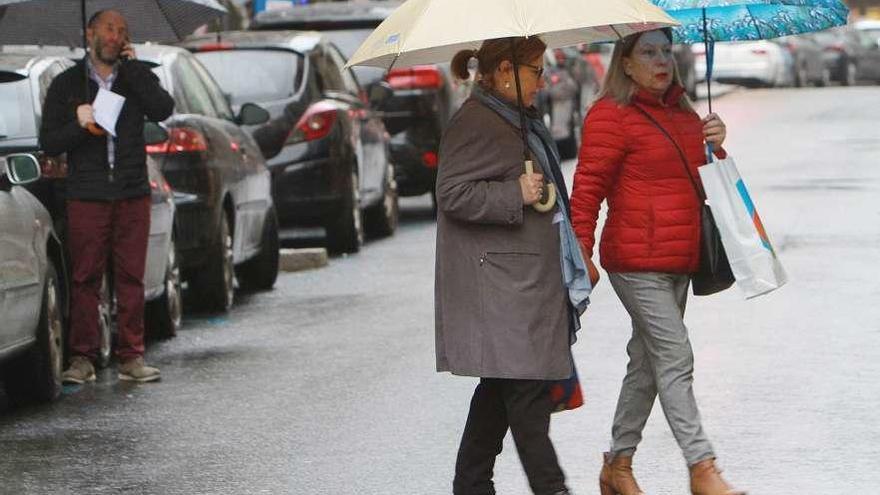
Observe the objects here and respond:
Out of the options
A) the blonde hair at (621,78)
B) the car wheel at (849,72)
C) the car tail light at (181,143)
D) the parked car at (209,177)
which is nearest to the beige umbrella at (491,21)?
the blonde hair at (621,78)

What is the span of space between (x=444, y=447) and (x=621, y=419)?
1306 mm

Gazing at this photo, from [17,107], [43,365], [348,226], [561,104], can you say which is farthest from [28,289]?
[561,104]

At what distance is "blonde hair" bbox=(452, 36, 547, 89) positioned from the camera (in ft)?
21.3

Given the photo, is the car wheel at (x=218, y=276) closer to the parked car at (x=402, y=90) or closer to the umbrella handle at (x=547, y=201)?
the parked car at (x=402, y=90)

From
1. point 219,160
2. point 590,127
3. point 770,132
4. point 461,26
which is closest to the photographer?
point 461,26

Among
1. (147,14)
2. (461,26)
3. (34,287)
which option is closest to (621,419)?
(461,26)

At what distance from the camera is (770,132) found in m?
32.0

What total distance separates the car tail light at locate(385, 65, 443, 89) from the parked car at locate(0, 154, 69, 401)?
342 inches

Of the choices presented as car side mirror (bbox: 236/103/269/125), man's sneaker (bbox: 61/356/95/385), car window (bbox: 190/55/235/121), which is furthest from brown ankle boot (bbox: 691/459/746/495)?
car side mirror (bbox: 236/103/269/125)

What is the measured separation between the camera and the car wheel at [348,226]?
1661 centimetres

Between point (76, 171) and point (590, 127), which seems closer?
point (590, 127)

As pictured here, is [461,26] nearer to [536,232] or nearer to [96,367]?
[536,232]

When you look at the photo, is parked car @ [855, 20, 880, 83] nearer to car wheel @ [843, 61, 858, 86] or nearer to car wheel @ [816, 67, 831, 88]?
car wheel @ [843, 61, 858, 86]

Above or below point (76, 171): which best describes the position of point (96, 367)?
below
